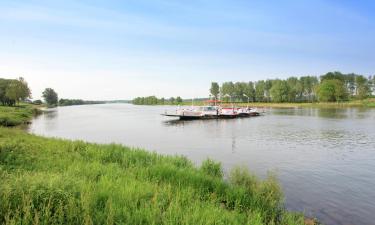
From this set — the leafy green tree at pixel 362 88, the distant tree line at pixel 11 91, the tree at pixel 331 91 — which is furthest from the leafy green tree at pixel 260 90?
the distant tree line at pixel 11 91

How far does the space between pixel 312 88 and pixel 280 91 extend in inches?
1134

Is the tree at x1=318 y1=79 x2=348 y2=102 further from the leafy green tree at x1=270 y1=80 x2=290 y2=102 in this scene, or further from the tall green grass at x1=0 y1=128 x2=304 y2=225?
the tall green grass at x1=0 y1=128 x2=304 y2=225

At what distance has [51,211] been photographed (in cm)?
628

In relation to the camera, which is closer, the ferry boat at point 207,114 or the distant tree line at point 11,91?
the ferry boat at point 207,114

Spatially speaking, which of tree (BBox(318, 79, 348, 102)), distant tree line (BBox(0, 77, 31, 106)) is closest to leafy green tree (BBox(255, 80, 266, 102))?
→ tree (BBox(318, 79, 348, 102))

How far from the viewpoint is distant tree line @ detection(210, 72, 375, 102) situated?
477 feet

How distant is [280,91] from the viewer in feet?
543

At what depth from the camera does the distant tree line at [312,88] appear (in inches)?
5719

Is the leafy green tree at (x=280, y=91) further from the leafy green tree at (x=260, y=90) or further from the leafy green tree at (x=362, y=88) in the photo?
the leafy green tree at (x=362, y=88)

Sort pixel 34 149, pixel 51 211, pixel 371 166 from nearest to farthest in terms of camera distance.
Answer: pixel 51 211 < pixel 34 149 < pixel 371 166

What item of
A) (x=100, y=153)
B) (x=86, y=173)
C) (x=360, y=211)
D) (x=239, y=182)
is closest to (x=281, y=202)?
(x=239, y=182)

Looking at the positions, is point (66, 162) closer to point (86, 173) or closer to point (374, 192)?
point (86, 173)

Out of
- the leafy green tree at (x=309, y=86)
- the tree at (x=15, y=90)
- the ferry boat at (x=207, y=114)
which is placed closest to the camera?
the ferry boat at (x=207, y=114)

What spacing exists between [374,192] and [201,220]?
40.7ft
